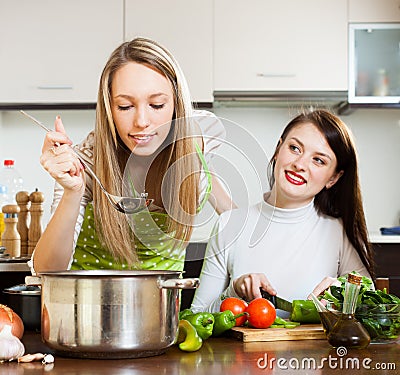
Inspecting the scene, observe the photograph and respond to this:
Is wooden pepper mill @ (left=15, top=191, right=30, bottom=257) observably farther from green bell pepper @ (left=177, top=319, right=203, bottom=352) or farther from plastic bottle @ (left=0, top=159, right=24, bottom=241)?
green bell pepper @ (left=177, top=319, right=203, bottom=352)

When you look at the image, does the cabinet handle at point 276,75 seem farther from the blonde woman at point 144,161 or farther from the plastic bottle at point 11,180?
the blonde woman at point 144,161

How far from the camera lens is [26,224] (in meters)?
3.13

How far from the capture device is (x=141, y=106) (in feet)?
4.94

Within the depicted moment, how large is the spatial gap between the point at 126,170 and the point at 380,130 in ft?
7.88

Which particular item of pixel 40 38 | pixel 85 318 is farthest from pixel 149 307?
pixel 40 38

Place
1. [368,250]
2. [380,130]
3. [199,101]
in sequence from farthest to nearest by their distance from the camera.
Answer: [380,130]
[199,101]
[368,250]

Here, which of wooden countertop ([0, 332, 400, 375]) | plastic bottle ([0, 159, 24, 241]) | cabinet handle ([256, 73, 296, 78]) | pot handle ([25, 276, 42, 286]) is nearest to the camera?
wooden countertop ([0, 332, 400, 375])

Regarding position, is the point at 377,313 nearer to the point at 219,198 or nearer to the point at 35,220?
the point at 219,198

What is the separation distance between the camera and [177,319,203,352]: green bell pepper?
3.89 ft

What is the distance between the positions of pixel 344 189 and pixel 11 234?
1.64 meters

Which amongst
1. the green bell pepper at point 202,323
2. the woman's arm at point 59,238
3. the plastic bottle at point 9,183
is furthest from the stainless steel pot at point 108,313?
the plastic bottle at point 9,183

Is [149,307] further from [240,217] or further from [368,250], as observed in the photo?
[368,250]

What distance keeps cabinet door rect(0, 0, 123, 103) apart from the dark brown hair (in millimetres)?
1680

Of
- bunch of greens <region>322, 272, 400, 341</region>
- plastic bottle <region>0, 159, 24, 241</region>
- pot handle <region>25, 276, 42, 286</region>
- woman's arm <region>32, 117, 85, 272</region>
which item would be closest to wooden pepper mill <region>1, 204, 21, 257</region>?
plastic bottle <region>0, 159, 24, 241</region>
